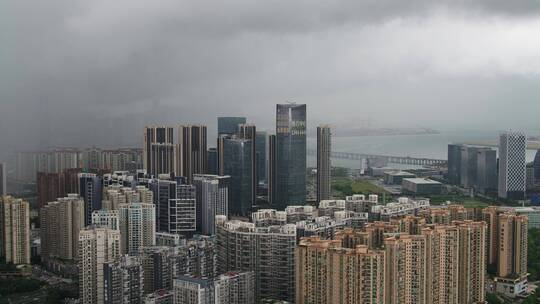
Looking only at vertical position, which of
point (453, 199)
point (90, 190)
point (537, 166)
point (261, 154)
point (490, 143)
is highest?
point (490, 143)

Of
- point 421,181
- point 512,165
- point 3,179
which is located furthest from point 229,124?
point 512,165

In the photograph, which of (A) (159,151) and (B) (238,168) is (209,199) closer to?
(B) (238,168)

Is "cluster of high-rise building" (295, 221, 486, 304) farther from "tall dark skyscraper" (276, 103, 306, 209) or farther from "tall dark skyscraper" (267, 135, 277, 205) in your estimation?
"tall dark skyscraper" (267, 135, 277, 205)

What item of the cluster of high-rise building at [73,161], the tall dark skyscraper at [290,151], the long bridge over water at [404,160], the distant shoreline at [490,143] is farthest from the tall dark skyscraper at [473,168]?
the cluster of high-rise building at [73,161]

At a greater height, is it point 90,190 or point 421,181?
point 90,190

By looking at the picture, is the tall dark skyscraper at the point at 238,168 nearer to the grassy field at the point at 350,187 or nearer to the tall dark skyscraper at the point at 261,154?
the tall dark skyscraper at the point at 261,154

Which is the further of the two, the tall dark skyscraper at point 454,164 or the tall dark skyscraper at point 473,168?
the tall dark skyscraper at point 454,164
